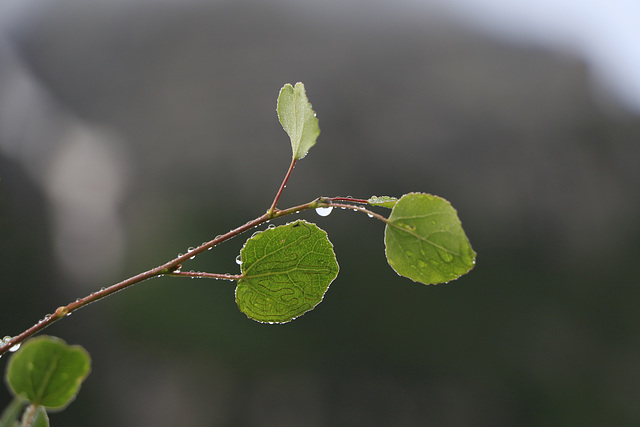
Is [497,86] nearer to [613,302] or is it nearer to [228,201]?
[613,302]

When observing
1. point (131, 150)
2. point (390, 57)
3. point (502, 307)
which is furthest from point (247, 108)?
point (502, 307)

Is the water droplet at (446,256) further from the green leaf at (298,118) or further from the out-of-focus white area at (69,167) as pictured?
the out-of-focus white area at (69,167)

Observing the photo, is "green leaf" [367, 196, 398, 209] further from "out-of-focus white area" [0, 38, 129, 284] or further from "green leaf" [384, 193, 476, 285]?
"out-of-focus white area" [0, 38, 129, 284]

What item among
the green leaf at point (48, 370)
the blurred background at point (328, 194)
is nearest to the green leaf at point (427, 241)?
the green leaf at point (48, 370)

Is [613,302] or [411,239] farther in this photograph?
[613,302]

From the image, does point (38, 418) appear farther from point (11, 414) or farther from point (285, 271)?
point (285, 271)

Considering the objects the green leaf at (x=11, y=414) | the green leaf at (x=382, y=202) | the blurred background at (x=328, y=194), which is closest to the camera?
the green leaf at (x=11, y=414)

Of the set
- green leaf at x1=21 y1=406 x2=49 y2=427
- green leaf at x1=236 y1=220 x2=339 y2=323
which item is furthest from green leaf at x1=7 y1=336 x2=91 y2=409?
green leaf at x1=236 y1=220 x2=339 y2=323
